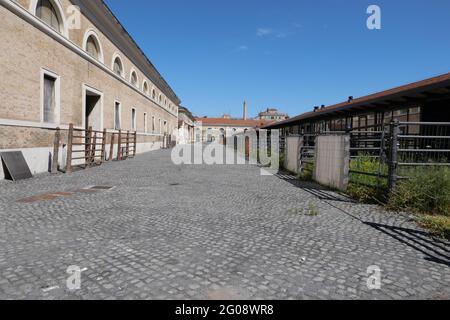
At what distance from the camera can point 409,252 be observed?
11.3ft

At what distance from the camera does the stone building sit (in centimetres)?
857

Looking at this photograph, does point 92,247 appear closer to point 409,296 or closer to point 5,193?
point 409,296

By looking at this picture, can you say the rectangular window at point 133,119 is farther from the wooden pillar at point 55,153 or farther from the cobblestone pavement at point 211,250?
Result: the cobblestone pavement at point 211,250

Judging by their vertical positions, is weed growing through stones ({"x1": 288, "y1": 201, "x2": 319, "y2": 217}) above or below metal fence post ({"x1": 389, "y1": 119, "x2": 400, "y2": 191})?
below

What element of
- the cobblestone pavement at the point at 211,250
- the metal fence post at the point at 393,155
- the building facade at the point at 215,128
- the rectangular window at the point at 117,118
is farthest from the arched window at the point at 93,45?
the building facade at the point at 215,128

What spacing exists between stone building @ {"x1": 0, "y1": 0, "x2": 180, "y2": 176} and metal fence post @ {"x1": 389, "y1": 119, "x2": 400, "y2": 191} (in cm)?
992

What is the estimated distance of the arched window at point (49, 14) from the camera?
33.2 feet

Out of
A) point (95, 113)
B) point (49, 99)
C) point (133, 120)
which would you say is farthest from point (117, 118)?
point (49, 99)

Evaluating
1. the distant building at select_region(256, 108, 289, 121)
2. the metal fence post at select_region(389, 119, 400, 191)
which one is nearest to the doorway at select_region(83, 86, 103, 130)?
the metal fence post at select_region(389, 119, 400, 191)

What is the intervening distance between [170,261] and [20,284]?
52.2 inches

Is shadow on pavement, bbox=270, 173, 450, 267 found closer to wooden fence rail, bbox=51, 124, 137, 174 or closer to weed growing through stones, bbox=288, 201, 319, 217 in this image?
weed growing through stones, bbox=288, 201, 319, 217

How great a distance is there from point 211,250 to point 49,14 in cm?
1158

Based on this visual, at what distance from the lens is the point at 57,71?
437 inches

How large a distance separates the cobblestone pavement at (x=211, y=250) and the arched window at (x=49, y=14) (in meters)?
7.37
